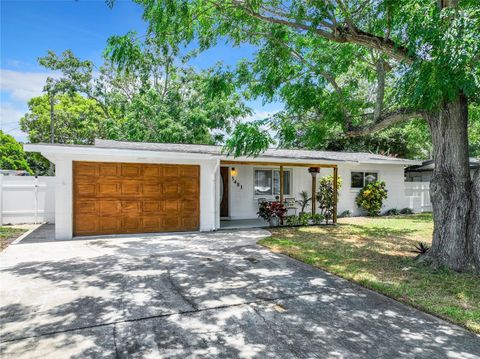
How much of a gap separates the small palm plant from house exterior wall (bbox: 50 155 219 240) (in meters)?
4.37

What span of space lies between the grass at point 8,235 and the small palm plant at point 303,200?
9.93 m

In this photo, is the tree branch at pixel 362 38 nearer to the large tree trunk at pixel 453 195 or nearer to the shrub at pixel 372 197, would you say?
the large tree trunk at pixel 453 195

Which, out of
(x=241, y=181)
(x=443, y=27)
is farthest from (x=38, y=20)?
(x=443, y=27)

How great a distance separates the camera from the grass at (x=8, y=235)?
8336 millimetres

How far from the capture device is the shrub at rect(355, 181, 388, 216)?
1539cm

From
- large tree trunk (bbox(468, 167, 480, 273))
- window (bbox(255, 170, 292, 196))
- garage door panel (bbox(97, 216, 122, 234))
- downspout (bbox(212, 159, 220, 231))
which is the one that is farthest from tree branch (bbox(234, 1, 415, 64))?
window (bbox(255, 170, 292, 196))

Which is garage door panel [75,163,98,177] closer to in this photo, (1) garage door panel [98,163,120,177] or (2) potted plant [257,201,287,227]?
(1) garage door panel [98,163,120,177]

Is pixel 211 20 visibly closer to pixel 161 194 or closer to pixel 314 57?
pixel 314 57

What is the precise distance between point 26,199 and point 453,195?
44.2ft

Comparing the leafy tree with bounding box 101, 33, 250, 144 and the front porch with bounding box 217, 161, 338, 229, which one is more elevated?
the leafy tree with bounding box 101, 33, 250, 144

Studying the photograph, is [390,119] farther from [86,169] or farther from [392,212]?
[392,212]

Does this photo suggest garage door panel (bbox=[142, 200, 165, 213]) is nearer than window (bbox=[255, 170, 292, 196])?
Yes

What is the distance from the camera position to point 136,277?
5.61m

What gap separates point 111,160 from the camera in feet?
30.9
